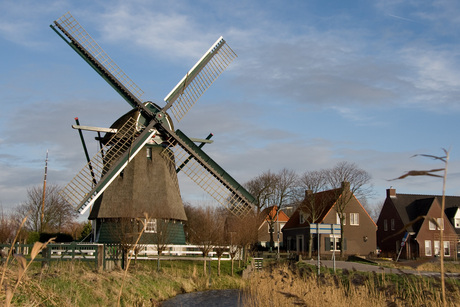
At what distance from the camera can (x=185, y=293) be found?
65.5 ft

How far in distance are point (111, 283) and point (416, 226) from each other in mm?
34939

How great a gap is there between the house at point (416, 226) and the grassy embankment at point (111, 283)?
22574mm

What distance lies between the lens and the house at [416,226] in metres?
42.9

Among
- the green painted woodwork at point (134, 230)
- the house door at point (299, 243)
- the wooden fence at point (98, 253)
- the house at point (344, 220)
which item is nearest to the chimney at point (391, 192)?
the house at point (344, 220)

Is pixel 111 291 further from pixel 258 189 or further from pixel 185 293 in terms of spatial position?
pixel 258 189

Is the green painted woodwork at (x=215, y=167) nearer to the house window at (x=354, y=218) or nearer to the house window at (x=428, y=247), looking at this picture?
the house window at (x=354, y=218)

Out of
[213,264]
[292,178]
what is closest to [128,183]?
[213,264]

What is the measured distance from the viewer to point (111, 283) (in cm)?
1541

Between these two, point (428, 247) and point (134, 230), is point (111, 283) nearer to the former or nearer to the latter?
point (134, 230)

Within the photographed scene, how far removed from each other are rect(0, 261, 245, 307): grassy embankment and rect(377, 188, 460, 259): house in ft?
74.1

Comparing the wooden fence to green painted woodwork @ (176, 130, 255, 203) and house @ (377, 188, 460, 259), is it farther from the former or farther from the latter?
house @ (377, 188, 460, 259)

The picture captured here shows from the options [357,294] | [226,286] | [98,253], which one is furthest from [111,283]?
[357,294]

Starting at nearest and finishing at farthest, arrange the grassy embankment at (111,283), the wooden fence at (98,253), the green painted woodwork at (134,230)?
the grassy embankment at (111,283) → the wooden fence at (98,253) → the green painted woodwork at (134,230)

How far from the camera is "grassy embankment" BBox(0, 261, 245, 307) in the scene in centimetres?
911
